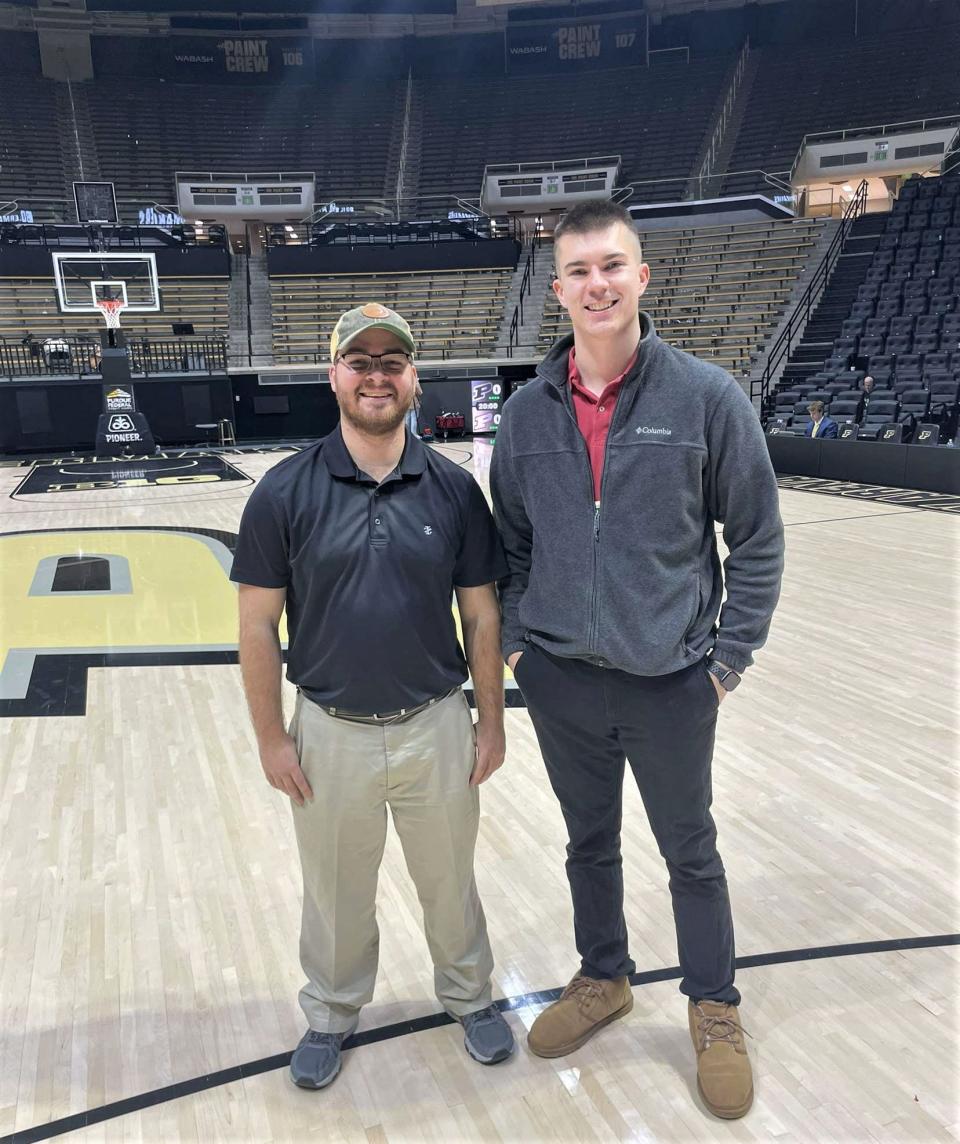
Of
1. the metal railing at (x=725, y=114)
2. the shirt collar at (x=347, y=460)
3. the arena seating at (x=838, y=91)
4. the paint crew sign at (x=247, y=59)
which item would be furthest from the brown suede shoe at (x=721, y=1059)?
the paint crew sign at (x=247, y=59)

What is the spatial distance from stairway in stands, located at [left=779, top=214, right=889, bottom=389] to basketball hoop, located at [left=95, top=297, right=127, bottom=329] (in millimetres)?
11147

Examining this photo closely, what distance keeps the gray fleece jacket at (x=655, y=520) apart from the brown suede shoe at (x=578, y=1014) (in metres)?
0.75

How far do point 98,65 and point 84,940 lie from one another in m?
29.1

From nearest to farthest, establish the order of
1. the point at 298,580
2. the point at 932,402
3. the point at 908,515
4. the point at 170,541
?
the point at 298,580
the point at 170,541
the point at 908,515
the point at 932,402

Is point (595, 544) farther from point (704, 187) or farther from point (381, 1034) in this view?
point (704, 187)

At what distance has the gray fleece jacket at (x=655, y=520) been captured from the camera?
154 centimetres

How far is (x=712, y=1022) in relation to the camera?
1.68 m

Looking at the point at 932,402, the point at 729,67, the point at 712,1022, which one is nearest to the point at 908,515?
the point at 932,402

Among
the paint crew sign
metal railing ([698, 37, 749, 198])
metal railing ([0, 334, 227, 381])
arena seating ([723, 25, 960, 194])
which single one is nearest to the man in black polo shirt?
metal railing ([0, 334, 227, 381])

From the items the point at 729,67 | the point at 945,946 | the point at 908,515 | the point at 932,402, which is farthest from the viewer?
the point at 729,67

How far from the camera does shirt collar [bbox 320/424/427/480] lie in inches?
62.4

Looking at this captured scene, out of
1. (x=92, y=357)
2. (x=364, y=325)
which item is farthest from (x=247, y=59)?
(x=364, y=325)

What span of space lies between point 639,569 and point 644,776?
0.40m

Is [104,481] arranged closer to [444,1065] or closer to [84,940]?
[84,940]
